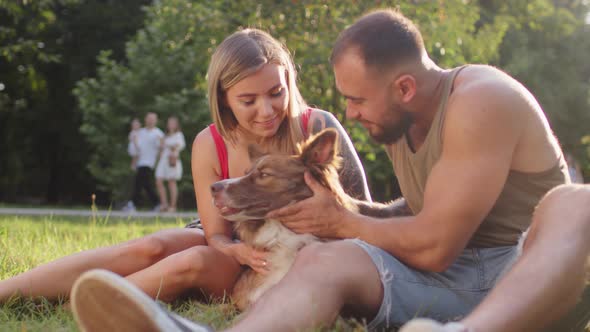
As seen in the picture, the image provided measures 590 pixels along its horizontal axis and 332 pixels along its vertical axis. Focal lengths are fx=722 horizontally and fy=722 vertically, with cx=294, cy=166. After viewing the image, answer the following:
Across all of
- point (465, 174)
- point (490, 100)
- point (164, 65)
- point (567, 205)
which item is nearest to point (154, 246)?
point (465, 174)

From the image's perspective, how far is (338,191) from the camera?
3750mm

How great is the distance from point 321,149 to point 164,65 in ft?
64.8

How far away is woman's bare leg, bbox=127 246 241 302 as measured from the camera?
3873 mm

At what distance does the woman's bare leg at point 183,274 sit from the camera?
387 cm

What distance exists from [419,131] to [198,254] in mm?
1347

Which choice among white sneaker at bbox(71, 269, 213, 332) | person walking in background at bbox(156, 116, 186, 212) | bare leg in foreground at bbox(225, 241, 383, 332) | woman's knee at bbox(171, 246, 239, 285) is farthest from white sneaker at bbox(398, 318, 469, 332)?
person walking in background at bbox(156, 116, 186, 212)

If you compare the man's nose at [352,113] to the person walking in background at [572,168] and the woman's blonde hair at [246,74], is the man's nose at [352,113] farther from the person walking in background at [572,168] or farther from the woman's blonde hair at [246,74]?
the person walking in background at [572,168]

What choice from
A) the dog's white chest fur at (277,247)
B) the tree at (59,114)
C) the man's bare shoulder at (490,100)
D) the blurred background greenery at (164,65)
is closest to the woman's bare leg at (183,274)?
the dog's white chest fur at (277,247)

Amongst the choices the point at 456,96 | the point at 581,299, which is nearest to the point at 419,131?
the point at 456,96

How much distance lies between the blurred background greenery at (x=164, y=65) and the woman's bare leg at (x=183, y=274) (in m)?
9.13

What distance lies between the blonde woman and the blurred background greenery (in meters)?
8.52

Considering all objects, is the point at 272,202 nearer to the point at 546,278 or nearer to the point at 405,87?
the point at 405,87

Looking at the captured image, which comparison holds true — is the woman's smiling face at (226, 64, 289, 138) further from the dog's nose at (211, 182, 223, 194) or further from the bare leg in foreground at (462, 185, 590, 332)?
the bare leg in foreground at (462, 185, 590, 332)

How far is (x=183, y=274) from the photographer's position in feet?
12.8
